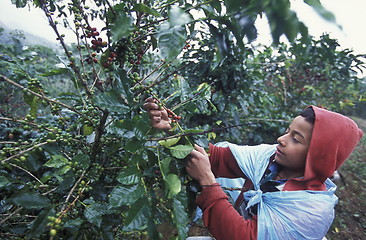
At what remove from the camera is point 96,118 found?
33.6 inches

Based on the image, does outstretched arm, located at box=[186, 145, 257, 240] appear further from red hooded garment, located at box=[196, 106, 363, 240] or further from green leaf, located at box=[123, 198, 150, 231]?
green leaf, located at box=[123, 198, 150, 231]

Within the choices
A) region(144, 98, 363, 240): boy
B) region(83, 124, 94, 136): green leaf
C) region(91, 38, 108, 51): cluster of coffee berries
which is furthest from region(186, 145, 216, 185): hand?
region(91, 38, 108, 51): cluster of coffee berries

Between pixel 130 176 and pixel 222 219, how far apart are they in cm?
52

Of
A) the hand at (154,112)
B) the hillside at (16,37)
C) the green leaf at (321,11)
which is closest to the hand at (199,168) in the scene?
the hand at (154,112)

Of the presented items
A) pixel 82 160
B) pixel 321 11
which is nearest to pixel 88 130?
pixel 82 160

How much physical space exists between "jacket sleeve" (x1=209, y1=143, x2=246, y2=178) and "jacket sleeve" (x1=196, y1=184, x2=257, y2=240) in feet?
1.41

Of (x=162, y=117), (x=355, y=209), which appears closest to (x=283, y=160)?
(x=162, y=117)

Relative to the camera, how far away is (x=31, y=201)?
1.97 feet

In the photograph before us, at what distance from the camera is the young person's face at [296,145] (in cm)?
105

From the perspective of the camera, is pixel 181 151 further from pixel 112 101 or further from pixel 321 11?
pixel 321 11

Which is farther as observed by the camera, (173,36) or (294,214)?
(294,214)

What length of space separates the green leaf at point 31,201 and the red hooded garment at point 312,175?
63 cm

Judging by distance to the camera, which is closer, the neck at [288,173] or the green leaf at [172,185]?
the green leaf at [172,185]

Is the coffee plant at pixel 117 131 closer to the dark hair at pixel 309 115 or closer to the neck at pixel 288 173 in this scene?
the dark hair at pixel 309 115
